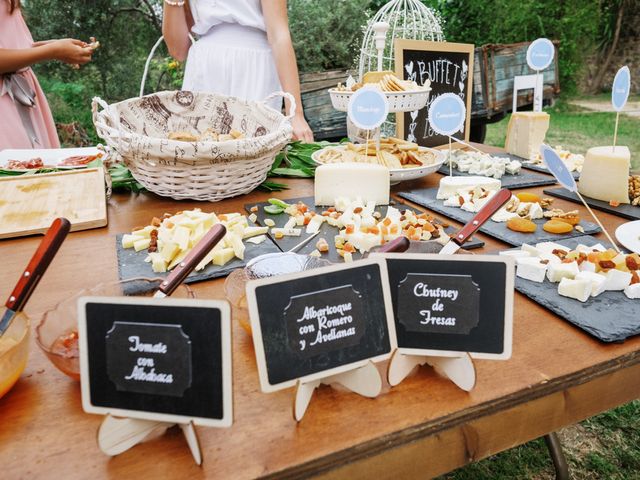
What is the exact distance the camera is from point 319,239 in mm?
1340

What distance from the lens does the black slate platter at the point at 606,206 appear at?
153 centimetres

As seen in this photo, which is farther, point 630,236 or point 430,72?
point 430,72

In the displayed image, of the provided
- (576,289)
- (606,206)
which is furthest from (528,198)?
(576,289)

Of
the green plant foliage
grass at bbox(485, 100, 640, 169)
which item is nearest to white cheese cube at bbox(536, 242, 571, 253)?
grass at bbox(485, 100, 640, 169)

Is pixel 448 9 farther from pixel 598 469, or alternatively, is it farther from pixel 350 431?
pixel 350 431

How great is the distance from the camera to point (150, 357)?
62 centimetres

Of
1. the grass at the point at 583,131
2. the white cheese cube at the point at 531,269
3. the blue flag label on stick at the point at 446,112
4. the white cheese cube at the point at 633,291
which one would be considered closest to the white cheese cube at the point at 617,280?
the white cheese cube at the point at 633,291

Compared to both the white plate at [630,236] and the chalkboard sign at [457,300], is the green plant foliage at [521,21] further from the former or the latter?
the chalkboard sign at [457,300]

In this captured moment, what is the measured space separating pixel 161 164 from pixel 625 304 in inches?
52.7

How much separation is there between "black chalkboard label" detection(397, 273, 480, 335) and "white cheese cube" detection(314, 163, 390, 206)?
91 cm

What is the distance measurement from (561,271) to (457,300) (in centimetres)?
46

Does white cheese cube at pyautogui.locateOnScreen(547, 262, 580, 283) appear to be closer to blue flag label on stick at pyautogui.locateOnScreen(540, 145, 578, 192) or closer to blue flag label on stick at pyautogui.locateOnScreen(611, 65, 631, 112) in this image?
blue flag label on stick at pyautogui.locateOnScreen(540, 145, 578, 192)

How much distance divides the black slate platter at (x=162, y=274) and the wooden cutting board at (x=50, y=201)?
0.28m

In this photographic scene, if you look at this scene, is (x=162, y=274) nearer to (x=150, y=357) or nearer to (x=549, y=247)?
(x=150, y=357)
